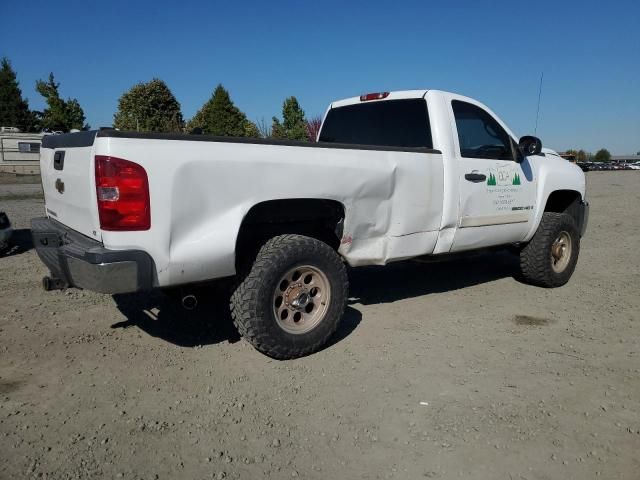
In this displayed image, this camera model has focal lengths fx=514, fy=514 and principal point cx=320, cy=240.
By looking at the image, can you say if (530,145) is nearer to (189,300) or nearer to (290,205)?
(290,205)

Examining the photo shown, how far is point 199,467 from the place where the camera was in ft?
8.24

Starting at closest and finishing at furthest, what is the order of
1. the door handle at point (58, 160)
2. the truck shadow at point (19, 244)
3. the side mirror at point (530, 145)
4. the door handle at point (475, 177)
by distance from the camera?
the door handle at point (58, 160), the door handle at point (475, 177), the side mirror at point (530, 145), the truck shadow at point (19, 244)

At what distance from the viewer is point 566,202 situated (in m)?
6.21

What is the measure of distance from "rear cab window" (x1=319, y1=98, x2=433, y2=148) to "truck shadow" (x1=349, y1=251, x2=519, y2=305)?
137cm

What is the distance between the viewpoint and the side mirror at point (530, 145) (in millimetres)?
5109

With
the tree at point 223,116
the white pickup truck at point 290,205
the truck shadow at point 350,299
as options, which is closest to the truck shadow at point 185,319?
the truck shadow at point 350,299

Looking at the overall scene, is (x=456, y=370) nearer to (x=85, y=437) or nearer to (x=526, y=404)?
(x=526, y=404)

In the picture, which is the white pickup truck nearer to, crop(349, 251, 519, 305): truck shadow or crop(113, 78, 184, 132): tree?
crop(349, 251, 519, 305): truck shadow

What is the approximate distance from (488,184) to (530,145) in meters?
0.71

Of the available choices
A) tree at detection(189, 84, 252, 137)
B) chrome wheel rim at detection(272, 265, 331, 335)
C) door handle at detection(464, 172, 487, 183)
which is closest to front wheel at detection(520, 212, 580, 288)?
door handle at detection(464, 172, 487, 183)

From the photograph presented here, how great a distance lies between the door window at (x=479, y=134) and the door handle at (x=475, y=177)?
0.61 feet

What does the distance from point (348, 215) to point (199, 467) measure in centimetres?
207

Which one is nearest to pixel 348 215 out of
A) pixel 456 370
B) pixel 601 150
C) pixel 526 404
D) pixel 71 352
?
pixel 456 370

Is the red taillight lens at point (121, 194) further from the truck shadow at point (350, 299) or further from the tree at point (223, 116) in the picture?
the tree at point (223, 116)
